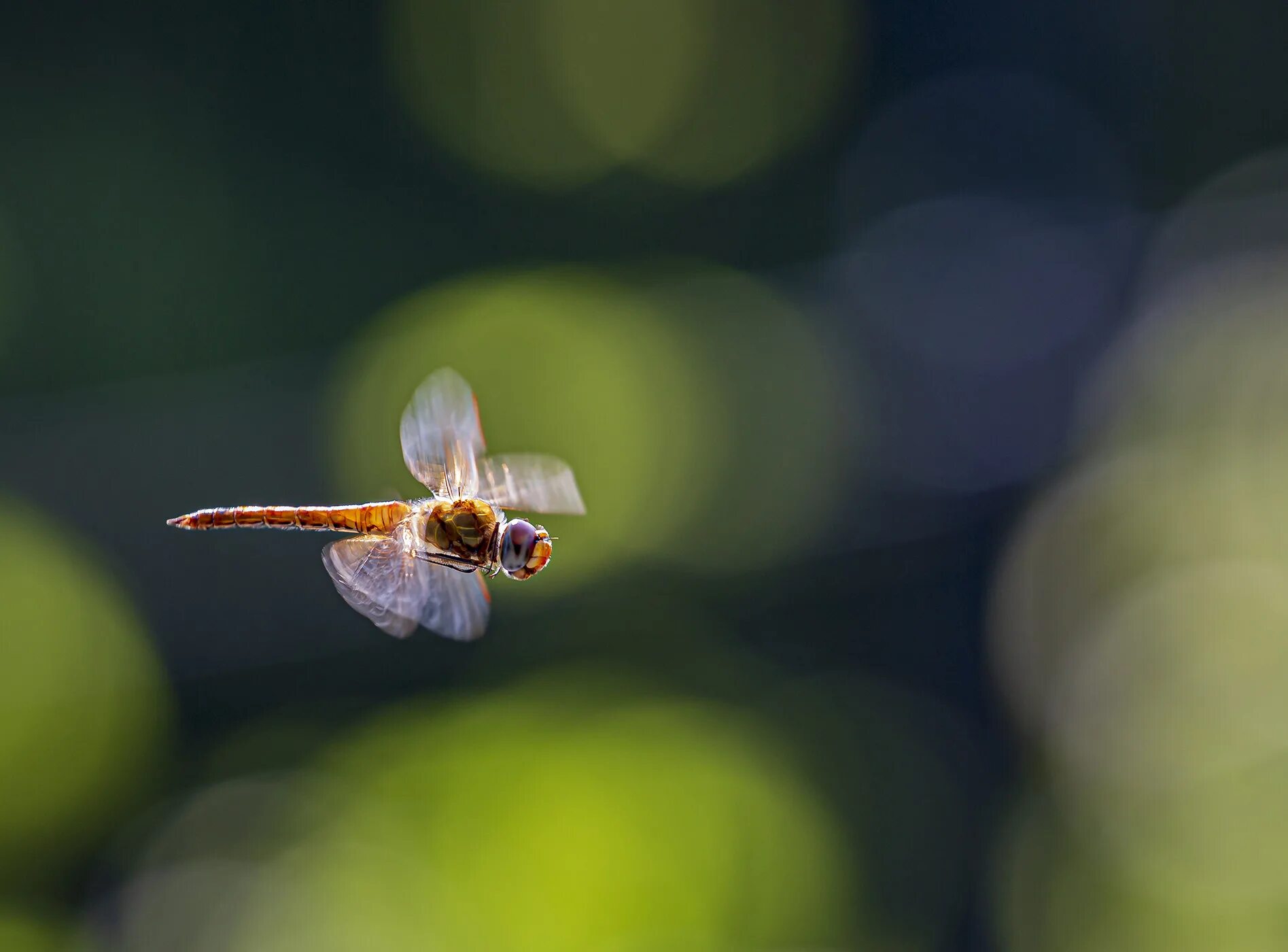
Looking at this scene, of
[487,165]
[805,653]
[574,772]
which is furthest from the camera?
[487,165]

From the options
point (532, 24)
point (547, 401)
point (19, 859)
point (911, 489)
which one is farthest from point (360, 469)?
point (532, 24)

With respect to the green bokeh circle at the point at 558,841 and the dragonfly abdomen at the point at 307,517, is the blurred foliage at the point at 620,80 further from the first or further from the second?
the dragonfly abdomen at the point at 307,517

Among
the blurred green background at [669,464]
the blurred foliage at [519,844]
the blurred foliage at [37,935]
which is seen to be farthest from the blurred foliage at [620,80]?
the blurred foliage at [37,935]

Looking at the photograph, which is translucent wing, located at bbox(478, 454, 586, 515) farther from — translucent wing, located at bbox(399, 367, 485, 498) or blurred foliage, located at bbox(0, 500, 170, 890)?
blurred foliage, located at bbox(0, 500, 170, 890)

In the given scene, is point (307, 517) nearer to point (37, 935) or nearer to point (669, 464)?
point (37, 935)

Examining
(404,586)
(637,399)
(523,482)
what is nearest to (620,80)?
(637,399)

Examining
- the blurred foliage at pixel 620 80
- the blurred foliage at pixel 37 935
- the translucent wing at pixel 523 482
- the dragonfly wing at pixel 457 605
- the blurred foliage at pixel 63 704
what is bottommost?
the blurred foliage at pixel 37 935

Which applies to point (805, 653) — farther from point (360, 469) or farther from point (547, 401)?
point (360, 469)
